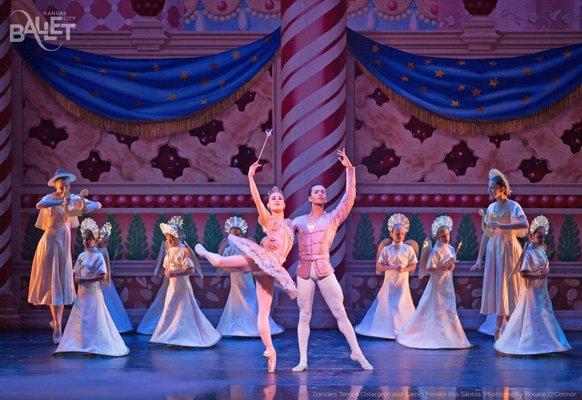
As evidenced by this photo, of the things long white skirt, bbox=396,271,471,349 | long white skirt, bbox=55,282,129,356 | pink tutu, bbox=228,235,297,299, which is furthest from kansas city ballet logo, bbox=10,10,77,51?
long white skirt, bbox=396,271,471,349

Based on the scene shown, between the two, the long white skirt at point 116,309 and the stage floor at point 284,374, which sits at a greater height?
the long white skirt at point 116,309

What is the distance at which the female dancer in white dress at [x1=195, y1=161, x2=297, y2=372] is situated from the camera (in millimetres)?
7586

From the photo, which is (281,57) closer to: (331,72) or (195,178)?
(331,72)

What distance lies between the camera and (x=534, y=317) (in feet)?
28.0

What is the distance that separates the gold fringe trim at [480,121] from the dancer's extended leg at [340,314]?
3172 mm

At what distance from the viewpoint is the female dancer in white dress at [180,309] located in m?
8.97

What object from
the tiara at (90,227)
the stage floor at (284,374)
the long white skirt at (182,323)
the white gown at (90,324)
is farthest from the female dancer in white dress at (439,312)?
the tiara at (90,227)

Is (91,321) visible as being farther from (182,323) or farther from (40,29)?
(40,29)

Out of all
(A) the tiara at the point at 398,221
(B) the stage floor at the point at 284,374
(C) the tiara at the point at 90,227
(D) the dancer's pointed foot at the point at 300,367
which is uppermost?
(A) the tiara at the point at 398,221

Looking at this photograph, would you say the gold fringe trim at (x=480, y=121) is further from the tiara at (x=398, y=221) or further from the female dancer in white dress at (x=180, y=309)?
the female dancer in white dress at (x=180, y=309)

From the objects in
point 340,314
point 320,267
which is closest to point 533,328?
point 340,314

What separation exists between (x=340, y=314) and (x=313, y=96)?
10.1 ft

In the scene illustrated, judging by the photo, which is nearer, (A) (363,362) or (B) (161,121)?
(A) (363,362)

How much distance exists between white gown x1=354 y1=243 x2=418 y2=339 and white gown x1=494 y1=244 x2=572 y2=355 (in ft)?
4.24
